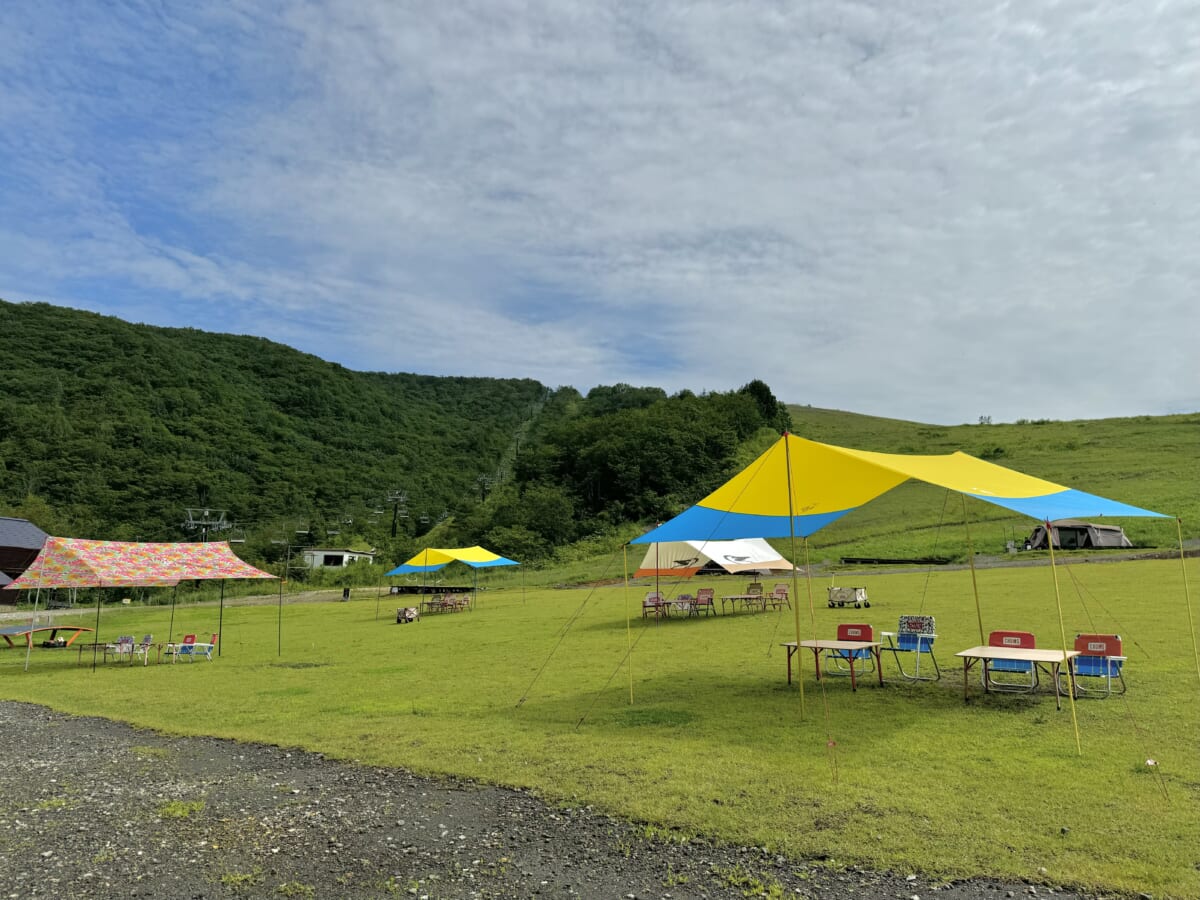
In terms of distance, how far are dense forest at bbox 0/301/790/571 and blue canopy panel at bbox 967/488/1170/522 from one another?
163ft

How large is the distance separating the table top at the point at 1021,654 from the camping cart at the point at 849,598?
10.00 meters

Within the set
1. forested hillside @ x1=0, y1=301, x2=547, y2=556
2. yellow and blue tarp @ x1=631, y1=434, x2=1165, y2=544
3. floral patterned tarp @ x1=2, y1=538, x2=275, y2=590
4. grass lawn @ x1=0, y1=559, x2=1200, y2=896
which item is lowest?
grass lawn @ x1=0, y1=559, x2=1200, y2=896

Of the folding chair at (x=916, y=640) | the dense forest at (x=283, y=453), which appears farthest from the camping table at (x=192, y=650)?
the dense forest at (x=283, y=453)

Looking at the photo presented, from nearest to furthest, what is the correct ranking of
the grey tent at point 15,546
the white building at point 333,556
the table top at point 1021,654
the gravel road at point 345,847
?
the gravel road at point 345,847
the table top at point 1021,654
the grey tent at point 15,546
the white building at point 333,556

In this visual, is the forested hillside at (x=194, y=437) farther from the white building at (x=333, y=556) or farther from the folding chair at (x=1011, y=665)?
the folding chair at (x=1011, y=665)

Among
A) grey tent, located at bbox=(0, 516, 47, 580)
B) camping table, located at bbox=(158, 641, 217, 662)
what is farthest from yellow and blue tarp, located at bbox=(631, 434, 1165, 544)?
grey tent, located at bbox=(0, 516, 47, 580)

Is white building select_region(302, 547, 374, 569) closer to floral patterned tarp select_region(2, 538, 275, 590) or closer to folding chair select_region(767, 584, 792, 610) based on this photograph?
floral patterned tarp select_region(2, 538, 275, 590)

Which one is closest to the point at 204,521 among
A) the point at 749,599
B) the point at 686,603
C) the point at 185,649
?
the point at 185,649

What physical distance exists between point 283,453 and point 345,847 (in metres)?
71.0

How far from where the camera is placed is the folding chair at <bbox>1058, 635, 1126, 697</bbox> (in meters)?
7.95

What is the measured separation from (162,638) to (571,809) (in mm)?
21090

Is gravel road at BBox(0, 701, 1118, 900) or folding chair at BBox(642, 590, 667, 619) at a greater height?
folding chair at BBox(642, 590, 667, 619)

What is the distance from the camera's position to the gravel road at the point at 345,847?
13.8 ft

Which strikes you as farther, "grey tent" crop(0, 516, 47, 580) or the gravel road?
"grey tent" crop(0, 516, 47, 580)
